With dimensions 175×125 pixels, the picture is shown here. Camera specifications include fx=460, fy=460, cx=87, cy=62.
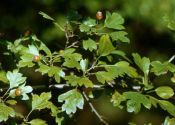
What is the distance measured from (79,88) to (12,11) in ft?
9.17

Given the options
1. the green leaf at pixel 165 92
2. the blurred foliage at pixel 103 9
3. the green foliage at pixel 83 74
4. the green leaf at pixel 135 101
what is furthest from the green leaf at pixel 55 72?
the blurred foliage at pixel 103 9

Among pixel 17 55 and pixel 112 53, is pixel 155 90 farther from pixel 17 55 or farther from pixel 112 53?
pixel 17 55

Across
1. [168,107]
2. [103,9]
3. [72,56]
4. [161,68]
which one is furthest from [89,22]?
[103,9]

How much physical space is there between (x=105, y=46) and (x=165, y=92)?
0.84ft

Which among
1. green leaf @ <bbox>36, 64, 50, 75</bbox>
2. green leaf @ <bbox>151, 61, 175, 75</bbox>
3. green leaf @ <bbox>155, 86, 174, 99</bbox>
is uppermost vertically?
green leaf @ <bbox>36, 64, 50, 75</bbox>

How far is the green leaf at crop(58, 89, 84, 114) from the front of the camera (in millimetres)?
1418

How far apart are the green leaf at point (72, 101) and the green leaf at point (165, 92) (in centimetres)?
27

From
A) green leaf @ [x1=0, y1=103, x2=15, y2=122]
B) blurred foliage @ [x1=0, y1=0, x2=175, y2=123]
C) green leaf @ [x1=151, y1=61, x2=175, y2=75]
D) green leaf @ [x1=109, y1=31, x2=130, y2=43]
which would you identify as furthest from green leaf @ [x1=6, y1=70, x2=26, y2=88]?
blurred foliage @ [x1=0, y1=0, x2=175, y2=123]

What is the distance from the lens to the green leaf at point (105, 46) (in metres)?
1.49

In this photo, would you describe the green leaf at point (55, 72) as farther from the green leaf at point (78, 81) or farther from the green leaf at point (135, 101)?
the green leaf at point (135, 101)

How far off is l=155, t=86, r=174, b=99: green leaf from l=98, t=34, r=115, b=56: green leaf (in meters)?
0.20

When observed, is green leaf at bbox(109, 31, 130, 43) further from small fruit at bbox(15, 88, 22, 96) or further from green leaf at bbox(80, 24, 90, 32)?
small fruit at bbox(15, 88, 22, 96)

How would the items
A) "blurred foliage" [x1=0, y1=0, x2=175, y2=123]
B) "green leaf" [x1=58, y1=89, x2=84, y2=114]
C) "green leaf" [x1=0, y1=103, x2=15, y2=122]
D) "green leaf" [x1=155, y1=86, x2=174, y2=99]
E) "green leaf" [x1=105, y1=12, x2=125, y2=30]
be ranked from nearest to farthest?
"green leaf" [x1=0, y1=103, x2=15, y2=122], "green leaf" [x1=58, y1=89, x2=84, y2=114], "green leaf" [x1=155, y1=86, x2=174, y2=99], "green leaf" [x1=105, y1=12, x2=125, y2=30], "blurred foliage" [x1=0, y1=0, x2=175, y2=123]

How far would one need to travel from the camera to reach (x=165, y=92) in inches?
60.4
